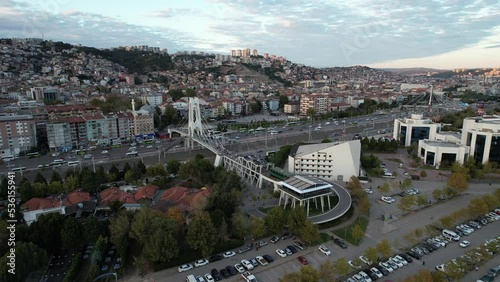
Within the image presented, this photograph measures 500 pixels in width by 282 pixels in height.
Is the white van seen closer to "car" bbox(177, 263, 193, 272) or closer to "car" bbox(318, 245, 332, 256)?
"car" bbox(318, 245, 332, 256)

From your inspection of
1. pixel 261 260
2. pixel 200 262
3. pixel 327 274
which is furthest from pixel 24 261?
pixel 327 274

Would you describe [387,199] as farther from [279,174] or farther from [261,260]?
[261,260]

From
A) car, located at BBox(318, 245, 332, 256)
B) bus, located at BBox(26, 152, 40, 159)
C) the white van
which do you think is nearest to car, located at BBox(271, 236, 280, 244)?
car, located at BBox(318, 245, 332, 256)

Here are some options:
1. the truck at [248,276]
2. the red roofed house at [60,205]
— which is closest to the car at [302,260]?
the truck at [248,276]

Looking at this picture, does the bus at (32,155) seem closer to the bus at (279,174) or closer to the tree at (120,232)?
the tree at (120,232)

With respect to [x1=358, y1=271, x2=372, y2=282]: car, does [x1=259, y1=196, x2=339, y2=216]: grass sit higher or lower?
higher

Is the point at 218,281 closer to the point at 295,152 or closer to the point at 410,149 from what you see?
the point at 295,152
